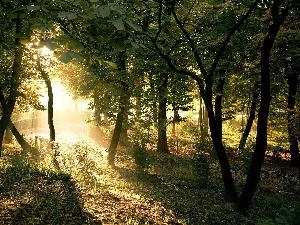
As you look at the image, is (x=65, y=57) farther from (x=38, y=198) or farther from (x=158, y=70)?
(x=158, y=70)

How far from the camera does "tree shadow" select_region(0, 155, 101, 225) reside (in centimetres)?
657

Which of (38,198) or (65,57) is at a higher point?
(65,57)

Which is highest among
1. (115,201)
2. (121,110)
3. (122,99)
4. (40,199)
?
(122,99)

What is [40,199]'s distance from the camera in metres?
7.62

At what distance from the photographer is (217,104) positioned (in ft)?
78.4

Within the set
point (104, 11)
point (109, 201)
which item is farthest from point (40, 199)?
point (104, 11)

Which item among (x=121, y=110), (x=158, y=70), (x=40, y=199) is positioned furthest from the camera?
(x=121, y=110)

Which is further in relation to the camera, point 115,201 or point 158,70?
point 158,70

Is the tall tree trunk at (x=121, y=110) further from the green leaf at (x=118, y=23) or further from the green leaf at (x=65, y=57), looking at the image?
the green leaf at (x=118, y=23)

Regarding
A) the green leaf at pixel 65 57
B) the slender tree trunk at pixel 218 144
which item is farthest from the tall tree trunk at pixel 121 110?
the green leaf at pixel 65 57

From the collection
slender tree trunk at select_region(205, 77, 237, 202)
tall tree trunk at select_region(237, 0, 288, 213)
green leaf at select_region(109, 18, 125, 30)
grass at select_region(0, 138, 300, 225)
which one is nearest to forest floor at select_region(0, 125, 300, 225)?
grass at select_region(0, 138, 300, 225)

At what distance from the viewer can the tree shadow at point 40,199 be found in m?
6.57

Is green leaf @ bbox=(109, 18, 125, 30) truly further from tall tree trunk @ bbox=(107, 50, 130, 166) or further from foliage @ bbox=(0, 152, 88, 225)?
tall tree trunk @ bbox=(107, 50, 130, 166)

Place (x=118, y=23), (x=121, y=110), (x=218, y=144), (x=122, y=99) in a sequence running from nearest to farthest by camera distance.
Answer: (x=118, y=23), (x=218, y=144), (x=122, y=99), (x=121, y=110)
